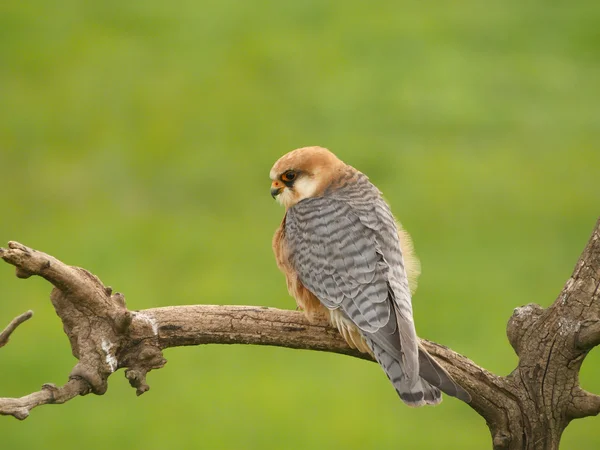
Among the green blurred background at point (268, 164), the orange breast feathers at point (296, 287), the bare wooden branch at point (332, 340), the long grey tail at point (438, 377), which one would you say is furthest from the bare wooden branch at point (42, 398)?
the green blurred background at point (268, 164)

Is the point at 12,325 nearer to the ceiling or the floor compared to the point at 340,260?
nearer to the floor

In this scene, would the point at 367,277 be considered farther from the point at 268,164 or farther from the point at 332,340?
the point at 268,164

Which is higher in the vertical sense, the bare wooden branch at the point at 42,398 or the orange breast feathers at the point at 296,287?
the orange breast feathers at the point at 296,287

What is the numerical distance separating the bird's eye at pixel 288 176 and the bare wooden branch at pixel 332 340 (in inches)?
29.1

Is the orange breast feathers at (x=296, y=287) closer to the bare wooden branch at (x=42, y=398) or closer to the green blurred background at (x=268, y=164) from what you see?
the bare wooden branch at (x=42, y=398)

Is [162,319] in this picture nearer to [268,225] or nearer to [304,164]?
[304,164]

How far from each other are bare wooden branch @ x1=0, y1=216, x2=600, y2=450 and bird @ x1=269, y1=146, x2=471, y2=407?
0.56ft

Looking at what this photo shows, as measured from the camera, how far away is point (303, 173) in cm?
442

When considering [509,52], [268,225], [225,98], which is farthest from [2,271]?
[509,52]

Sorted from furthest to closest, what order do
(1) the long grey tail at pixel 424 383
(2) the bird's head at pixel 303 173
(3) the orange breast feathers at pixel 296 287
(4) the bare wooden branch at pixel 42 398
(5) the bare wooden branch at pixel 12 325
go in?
(2) the bird's head at pixel 303 173 → (3) the orange breast feathers at pixel 296 287 → (1) the long grey tail at pixel 424 383 → (5) the bare wooden branch at pixel 12 325 → (4) the bare wooden branch at pixel 42 398

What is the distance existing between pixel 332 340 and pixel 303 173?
0.80m

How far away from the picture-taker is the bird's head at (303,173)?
4395 millimetres

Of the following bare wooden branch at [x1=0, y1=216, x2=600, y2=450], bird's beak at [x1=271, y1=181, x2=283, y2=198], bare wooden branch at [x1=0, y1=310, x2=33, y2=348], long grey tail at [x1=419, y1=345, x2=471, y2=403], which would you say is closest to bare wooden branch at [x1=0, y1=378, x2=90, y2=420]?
bare wooden branch at [x1=0, y1=216, x2=600, y2=450]

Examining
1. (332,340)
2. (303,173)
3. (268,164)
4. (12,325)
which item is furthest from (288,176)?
(268,164)
